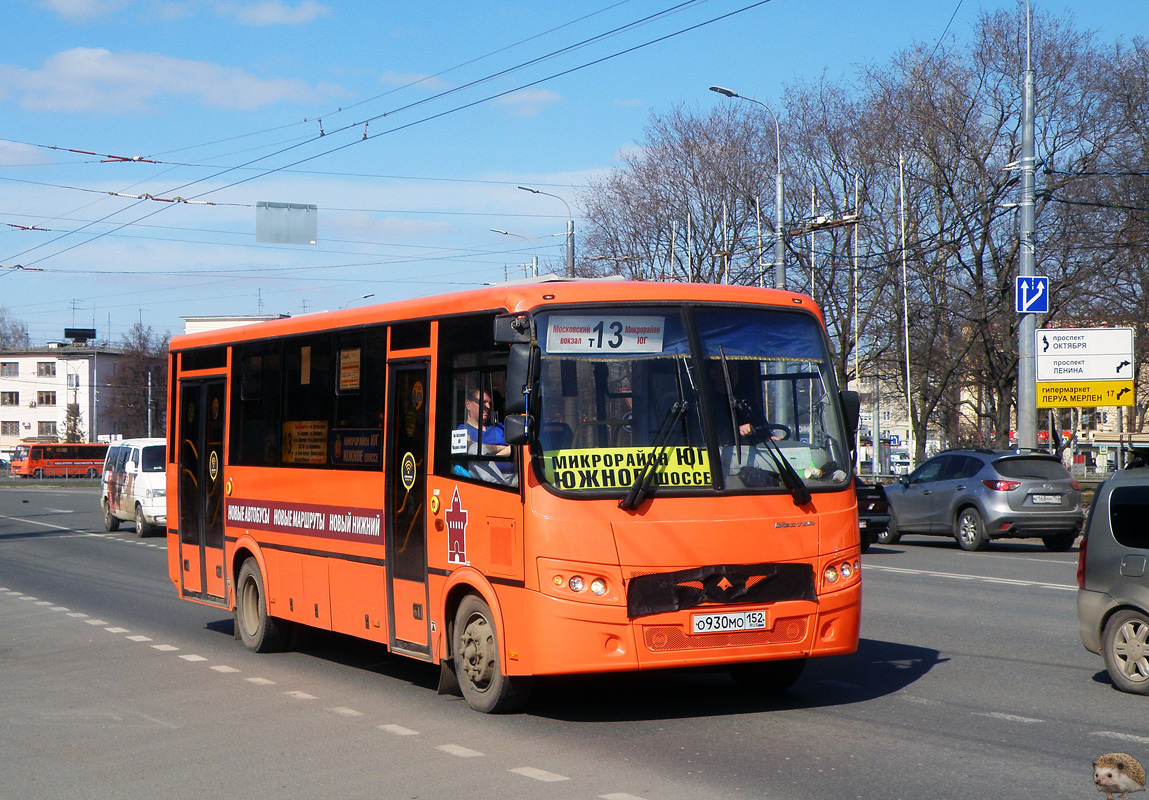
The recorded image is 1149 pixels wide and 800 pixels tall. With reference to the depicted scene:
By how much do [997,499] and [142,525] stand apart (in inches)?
688

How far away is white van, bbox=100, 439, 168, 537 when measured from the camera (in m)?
28.4

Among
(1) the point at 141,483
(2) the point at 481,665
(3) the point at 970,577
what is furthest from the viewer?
(1) the point at 141,483

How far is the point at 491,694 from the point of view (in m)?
8.27

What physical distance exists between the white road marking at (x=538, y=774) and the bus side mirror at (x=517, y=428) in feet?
6.12

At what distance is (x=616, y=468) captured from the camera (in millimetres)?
7848

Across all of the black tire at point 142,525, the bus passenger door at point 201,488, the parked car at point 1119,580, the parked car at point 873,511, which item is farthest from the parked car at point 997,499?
the black tire at point 142,525

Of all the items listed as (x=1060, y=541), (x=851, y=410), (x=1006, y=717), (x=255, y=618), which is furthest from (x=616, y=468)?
(x=1060, y=541)

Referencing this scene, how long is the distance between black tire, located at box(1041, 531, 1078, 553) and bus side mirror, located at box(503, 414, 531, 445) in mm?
16753

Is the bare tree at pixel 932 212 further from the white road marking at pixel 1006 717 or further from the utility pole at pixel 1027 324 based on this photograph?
the white road marking at pixel 1006 717

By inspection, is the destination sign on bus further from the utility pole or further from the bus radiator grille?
the utility pole

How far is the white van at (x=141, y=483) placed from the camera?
93.2ft

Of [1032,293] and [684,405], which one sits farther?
[1032,293]

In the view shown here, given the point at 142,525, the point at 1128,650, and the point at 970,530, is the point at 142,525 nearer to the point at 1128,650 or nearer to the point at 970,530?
the point at 970,530

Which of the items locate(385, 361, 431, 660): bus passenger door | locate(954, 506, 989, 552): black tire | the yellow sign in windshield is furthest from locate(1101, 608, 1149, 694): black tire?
locate(954, 506, 989, 552): black tire
